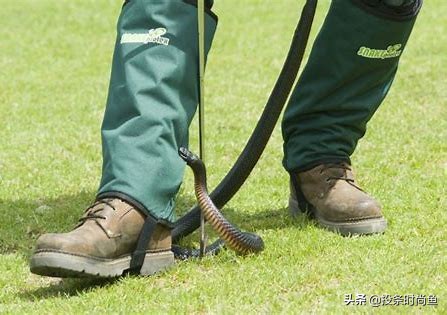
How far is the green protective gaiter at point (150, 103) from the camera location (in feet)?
10.9

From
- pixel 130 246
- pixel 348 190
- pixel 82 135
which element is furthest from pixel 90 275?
pixel 82 135

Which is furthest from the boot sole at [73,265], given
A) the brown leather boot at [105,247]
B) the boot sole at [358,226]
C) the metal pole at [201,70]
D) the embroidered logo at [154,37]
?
the boot sole at [358,226]

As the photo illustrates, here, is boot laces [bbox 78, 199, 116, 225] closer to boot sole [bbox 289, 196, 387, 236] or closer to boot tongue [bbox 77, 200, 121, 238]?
boot tongue [bbox 77, 200, 121, 238]

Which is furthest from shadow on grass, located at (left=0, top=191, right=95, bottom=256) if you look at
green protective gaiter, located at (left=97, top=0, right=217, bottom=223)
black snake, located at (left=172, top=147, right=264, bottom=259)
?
black snake, located at (left=172, top=147, right=264, bottom=259)

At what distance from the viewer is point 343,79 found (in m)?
3.87

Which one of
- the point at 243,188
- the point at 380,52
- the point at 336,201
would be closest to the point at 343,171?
the point at 336,201

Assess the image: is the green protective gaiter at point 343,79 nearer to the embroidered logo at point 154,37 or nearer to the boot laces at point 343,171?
the boot laces at point 343,171

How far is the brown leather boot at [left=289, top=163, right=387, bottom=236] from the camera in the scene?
12.4 ft

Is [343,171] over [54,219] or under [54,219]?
over

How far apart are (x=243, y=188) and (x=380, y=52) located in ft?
3.76

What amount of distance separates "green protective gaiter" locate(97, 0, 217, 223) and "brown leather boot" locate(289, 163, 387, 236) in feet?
2.26

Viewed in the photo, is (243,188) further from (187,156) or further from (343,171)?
(187,156)

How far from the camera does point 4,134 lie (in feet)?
19.7

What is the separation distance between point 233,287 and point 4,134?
3.13 meters
